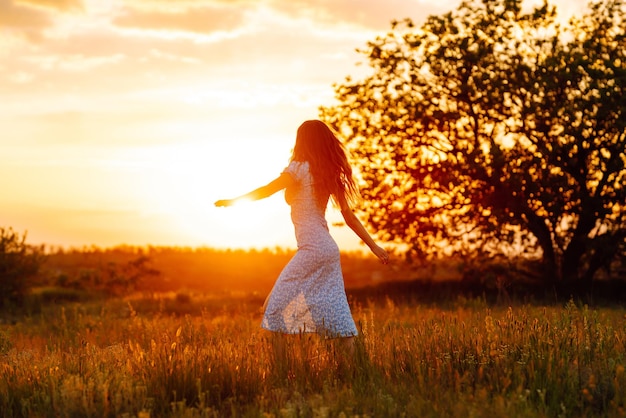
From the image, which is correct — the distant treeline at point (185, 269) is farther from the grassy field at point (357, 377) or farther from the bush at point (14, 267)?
the grassy field at point (357, 377)

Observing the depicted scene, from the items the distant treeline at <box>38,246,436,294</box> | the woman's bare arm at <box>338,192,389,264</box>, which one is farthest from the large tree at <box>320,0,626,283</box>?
the woman's bare arm at <box>338,192,389,264</box>

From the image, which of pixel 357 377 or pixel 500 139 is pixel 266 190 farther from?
pixel 500 139

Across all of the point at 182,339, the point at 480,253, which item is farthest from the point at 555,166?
the point at 182,339

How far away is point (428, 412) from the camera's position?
5.89m

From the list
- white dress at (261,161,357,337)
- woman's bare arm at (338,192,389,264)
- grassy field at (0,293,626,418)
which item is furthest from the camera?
woman's bare arm at (338,192,389,264)

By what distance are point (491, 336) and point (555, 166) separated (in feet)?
41.8

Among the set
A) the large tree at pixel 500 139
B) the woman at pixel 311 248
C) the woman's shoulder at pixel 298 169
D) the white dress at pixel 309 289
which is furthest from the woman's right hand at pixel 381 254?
the large tree at pixel 500 139

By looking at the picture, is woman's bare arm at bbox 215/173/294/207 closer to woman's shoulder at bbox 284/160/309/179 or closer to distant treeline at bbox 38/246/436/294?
woman's shoulder at bbox 284/160/309/179

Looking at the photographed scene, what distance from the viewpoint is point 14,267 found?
2052cm

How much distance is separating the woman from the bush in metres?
15.0

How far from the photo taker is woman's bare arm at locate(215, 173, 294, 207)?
7.43 metres

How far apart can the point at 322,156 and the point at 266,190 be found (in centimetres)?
67

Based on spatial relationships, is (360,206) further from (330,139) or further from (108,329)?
(330,139)

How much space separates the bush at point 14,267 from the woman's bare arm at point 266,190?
15.0 m
